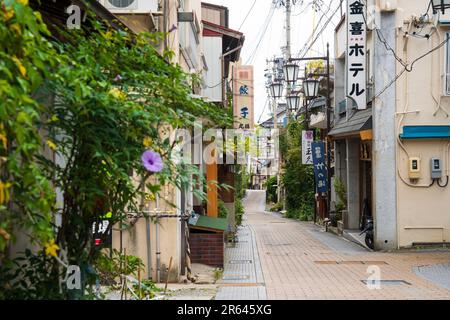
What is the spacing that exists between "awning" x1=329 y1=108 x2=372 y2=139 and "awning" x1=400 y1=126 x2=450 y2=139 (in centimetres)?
→ 141

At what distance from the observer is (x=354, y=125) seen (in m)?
21.5

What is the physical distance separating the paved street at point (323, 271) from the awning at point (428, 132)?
3509 millimetres

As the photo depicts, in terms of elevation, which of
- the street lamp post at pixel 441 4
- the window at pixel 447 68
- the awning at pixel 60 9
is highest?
the street lamp post at pixel 441 4

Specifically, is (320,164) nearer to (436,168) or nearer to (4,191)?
(436,168)

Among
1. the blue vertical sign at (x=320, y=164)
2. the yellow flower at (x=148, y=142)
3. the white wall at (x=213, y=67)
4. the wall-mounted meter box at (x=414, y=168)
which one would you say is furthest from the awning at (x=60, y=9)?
the blue vertical sign at (x=320, y=164)

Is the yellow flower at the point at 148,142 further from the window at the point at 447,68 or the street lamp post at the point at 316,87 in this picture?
the street lamp post at the point at 316,87

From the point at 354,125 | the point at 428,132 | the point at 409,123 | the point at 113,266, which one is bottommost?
the point at 113,266

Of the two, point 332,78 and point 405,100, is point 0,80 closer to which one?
point 405,100

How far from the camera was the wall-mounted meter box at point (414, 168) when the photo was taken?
18781mm

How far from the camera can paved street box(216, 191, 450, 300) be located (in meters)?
11.4

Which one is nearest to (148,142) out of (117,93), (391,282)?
(117,93)

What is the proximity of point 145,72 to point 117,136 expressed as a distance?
0.81 metres

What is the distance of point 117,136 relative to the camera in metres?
4.50

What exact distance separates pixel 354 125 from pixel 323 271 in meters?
8.28
